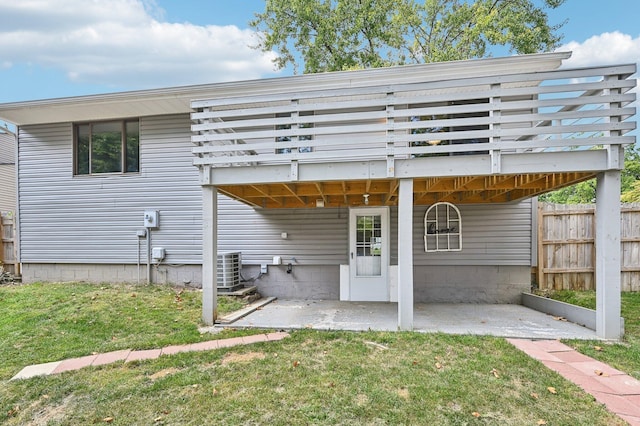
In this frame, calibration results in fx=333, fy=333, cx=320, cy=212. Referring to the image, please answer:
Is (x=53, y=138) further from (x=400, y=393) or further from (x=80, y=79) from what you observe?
(x=80, y=79)

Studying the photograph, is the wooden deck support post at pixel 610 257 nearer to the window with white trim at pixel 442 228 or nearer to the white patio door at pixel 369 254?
the window with white trim at pixel 442 228

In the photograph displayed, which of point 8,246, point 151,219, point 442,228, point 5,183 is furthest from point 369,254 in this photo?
point 5,183

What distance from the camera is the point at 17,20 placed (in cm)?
1207

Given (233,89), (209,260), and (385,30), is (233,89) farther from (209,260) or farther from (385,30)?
(385,30)

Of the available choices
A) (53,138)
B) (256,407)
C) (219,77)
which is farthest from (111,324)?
(219,77)

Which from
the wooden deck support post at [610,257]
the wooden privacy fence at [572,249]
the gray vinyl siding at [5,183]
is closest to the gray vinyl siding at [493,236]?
the wooden privacy fence at [572,249]

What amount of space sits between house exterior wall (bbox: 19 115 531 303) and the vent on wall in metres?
0.49

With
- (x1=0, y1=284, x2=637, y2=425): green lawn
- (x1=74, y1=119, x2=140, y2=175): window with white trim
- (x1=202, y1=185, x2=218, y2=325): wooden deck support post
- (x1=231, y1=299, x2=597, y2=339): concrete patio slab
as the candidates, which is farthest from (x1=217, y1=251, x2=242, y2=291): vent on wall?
(x1=74, y1=119, x2=140, y2=175): window with white trim

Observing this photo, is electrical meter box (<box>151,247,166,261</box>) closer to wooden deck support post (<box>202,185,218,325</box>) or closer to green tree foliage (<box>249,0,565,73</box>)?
wooden deck support post (<box>202,185,218,325</box>)

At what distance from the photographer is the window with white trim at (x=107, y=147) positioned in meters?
7.74

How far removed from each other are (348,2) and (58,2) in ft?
34.4

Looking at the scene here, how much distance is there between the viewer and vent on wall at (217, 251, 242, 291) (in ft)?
21.5

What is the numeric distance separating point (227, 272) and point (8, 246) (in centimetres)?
616

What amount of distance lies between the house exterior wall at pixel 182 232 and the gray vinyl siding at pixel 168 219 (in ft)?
0.07
